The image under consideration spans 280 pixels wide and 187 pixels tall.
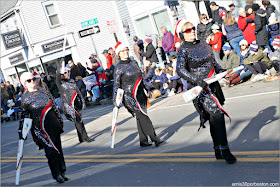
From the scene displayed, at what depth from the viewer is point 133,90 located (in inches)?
351

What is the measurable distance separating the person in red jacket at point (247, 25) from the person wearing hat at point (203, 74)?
8.97 m

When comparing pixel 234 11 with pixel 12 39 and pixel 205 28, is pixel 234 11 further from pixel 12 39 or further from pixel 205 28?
pixel 12 39

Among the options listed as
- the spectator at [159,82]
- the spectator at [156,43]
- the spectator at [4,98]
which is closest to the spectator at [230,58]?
the spectator at [159,82]

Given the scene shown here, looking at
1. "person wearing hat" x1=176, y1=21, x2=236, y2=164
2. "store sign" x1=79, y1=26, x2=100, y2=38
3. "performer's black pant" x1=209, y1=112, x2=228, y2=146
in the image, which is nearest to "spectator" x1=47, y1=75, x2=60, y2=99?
"store sign" x1=79, y1=26, x2=100, y2=38

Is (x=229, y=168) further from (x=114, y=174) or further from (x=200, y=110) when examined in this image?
(x=114, y=174)

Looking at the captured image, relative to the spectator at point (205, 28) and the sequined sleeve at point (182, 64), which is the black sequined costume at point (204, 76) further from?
the spectator at point (205, 28)

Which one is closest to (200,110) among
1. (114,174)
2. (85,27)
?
(114,174)

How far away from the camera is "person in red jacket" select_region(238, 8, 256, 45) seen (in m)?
15.1

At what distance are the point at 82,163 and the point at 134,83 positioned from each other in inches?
87.7

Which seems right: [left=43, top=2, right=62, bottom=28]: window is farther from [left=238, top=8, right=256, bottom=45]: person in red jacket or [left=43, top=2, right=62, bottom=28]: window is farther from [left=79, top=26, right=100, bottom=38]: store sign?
[left=238, top=8, right=256, bottom=45]: person in red jacket

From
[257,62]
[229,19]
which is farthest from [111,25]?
[257,62]

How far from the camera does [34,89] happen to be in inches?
321

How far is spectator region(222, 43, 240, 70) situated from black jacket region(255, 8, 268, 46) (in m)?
0.98

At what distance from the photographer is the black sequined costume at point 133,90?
889 centimetres
